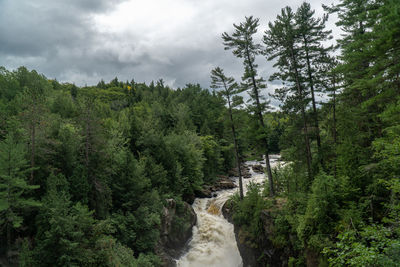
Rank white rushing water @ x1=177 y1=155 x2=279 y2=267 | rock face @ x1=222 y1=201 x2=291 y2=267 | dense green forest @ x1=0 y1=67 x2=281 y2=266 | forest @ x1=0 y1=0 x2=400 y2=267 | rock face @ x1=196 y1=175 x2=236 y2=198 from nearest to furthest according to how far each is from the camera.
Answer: forest @ x1=0 y1=0 x2=400 y2=267
dense green forest @ x1=0 y1=67 x2=281 y2=266
rock face @ x1=222 y1=201 x2=291 y2=267
white rushing water @ x1=177 y1=155 x2=279 y2=267
rock face @ x1=196 y1=175 x2=236 y2=198

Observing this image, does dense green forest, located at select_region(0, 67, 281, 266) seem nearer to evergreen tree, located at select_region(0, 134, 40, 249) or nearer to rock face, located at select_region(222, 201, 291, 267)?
evergreen tree, located at select_region(0, 134, 40, 249)

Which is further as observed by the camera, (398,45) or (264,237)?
(264,237)

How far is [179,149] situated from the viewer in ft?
109

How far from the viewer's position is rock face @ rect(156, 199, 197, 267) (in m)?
19.9

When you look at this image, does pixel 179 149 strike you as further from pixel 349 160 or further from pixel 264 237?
pixel 349 160

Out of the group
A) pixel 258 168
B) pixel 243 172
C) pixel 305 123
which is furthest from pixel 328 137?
pixel 258 168

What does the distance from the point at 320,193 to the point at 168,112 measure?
4410 cm

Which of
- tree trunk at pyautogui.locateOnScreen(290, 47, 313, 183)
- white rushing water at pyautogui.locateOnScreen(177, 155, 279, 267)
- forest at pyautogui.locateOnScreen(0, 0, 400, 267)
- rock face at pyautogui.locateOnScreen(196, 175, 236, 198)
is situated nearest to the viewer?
forest at pyautogui.locateOnScreen(0, 0, 400, 267)

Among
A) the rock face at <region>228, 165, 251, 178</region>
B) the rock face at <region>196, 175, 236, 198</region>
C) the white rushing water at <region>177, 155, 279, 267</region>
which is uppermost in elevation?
the rock face at <region>228, 165, 251, 178</region>

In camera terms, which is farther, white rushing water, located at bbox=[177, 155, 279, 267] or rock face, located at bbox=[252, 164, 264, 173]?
rock face, located at bbox=[252, 164, 264, 173]

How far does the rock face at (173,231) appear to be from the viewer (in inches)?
783

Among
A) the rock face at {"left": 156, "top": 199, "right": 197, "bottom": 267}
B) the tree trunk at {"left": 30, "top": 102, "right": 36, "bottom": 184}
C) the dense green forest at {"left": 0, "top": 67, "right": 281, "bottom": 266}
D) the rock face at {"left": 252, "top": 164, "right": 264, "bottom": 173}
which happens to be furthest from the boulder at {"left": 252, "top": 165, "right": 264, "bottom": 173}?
the tree trunk at {"left": 30, "top": 102, "right": 36, "bottom": 184}

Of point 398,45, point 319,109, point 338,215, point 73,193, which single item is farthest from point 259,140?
point 73,193

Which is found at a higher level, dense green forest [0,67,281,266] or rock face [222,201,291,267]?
dense green forest [0,67,281,266]
